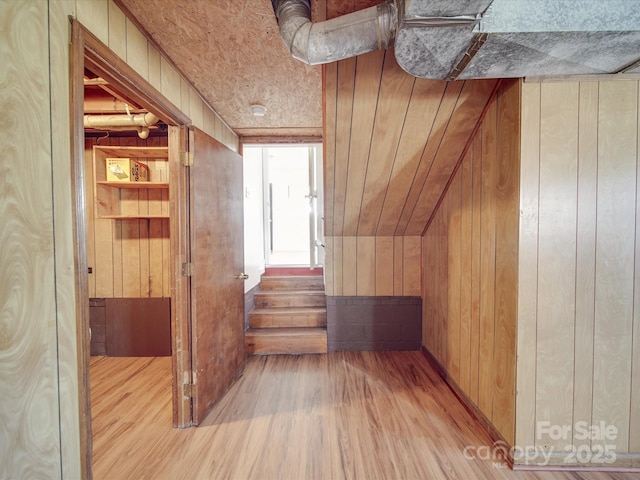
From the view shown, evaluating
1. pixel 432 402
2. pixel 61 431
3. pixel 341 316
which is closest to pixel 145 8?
pixel 61 431

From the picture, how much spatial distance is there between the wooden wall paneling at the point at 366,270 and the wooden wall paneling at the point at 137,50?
212 centimetres

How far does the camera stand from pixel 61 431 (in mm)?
898

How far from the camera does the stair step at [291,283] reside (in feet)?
10.8

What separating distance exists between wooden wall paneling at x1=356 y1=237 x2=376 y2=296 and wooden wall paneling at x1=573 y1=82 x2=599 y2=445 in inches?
62.6

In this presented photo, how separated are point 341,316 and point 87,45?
256 centimetres

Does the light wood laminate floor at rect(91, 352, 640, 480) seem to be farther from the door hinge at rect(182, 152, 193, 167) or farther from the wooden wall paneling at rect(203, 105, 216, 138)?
the wooden wall paneling at rect(203, 105, 216, 138)

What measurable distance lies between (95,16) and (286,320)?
2559 mm

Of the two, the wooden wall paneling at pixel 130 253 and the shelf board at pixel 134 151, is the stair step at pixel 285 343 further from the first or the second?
the shelf board at pixel 134 151

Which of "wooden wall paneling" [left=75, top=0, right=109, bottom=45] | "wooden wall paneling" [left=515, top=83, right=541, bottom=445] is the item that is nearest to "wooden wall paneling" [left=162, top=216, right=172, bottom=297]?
"wooden wall paneling" [left=75, top=0, right=109, bottom=45]

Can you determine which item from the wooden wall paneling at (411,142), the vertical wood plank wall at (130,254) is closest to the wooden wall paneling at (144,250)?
the vertical wood plank wall at (130,254)

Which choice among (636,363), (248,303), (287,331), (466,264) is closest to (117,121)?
(248,303)

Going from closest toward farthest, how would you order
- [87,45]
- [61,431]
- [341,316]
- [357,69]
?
[61,431] < [87,45] < [357,69] < [341,316]

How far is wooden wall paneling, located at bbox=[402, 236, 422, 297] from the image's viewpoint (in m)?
2.74

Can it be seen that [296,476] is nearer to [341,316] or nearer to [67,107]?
[341,316]
